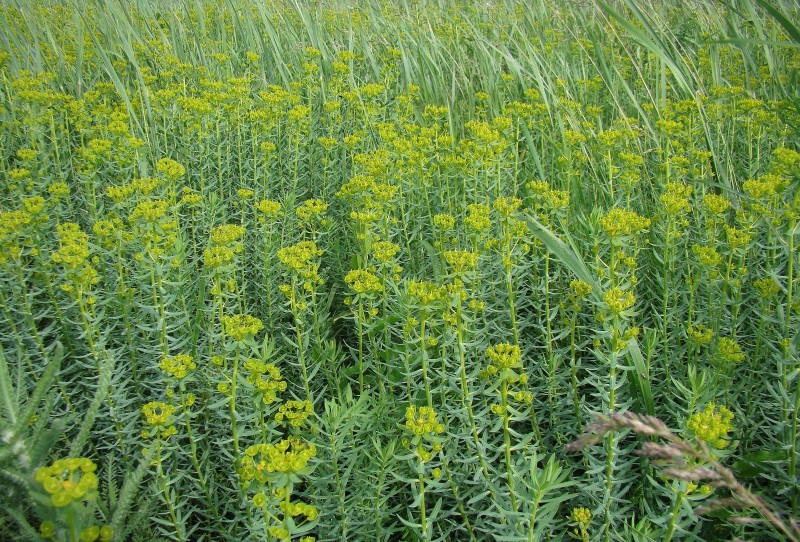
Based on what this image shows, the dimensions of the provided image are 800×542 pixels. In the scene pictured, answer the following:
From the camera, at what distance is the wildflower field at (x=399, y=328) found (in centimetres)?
162

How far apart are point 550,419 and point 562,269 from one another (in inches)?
26.1

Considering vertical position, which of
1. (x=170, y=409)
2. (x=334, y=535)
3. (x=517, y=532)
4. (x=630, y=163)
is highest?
(x=630, y=163)

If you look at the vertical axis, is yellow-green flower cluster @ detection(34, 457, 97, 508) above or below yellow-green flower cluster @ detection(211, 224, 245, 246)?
above

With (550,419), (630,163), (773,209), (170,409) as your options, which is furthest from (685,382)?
(170,409)

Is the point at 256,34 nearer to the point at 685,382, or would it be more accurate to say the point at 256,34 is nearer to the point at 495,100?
the point at 495,100

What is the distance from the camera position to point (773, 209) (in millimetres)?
1947

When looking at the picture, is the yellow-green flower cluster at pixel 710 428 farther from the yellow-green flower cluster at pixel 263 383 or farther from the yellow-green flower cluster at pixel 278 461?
the yellow-green flower cluster at pixel 263 383

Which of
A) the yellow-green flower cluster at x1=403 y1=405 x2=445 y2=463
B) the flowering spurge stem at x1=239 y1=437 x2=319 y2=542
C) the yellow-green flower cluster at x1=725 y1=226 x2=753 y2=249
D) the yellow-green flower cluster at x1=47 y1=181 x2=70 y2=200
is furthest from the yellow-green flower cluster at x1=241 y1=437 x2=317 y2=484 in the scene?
the yellow-green flower cluster at x1=47 y1=181 x2=70 y2=200

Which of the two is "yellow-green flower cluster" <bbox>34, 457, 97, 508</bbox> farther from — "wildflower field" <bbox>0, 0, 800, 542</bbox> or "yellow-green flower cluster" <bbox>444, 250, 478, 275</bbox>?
"yellow-green flower cluster" <bbox>444, 250, 478, 275</bbox>

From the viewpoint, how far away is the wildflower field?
1.62 meters

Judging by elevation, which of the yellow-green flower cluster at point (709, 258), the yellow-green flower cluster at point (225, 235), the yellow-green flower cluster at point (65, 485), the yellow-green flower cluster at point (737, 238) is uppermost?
the yellow-green flower cluster at point (737, 238)

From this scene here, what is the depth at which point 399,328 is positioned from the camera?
→ 259 centimetres

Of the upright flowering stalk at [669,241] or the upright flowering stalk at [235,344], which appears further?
the upright flowering stalk at [669,241]

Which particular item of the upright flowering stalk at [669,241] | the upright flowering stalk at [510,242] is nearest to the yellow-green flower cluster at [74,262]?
the upright flowering stalk at [510,242]
